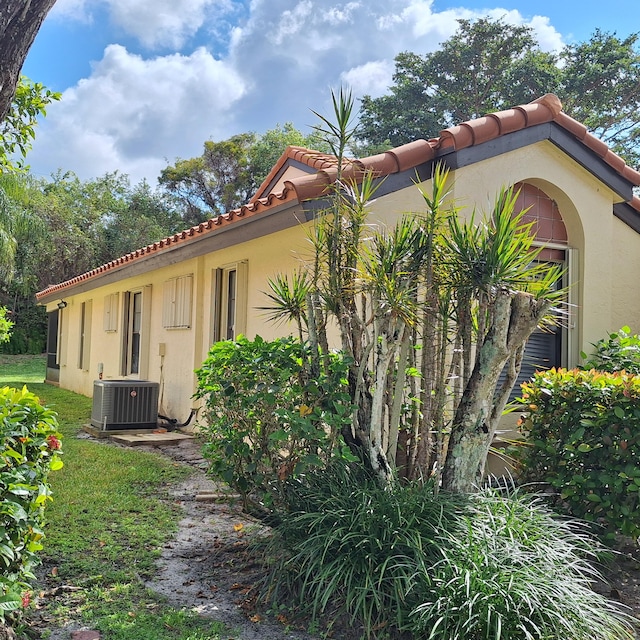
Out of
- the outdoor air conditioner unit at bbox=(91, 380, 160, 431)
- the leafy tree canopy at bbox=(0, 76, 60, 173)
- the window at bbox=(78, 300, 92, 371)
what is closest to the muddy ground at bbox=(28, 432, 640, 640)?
the leafy tree canopy at bbox=(0, 76, 60, 173)

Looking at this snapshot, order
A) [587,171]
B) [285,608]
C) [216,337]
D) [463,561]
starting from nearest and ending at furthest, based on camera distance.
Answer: [463,561], [285,608], [587,171], [216,337]

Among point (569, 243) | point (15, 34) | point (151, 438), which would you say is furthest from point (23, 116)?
point (569, 243)

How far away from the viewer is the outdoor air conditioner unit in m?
9.87

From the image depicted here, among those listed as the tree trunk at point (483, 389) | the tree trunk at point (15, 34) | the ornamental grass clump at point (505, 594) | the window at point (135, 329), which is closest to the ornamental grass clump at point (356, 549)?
the ornamental grass clump at point (505, 594)

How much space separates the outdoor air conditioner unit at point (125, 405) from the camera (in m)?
9.87

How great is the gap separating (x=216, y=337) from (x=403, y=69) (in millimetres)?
21520

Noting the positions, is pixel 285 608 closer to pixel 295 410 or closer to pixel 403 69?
pixel 295 410

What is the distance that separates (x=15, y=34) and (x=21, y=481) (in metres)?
1.96

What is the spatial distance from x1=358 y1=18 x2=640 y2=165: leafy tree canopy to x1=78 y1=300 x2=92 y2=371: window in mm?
12683

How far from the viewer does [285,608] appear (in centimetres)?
354

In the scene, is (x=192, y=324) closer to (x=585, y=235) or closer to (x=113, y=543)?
(x=113, y=543)

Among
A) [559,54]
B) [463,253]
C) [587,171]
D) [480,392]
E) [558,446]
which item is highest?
[559,54]

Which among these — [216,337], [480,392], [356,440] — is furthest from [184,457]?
[480,392]

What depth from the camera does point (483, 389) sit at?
163 inches
